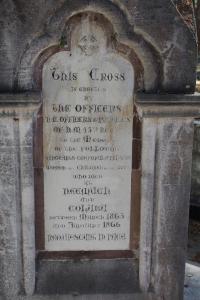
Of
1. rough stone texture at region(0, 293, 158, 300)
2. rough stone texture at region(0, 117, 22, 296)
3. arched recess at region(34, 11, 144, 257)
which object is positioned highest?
arched recess at region(34, 11, 144, 257)

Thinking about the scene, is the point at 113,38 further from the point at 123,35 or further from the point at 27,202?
the point at 27,202

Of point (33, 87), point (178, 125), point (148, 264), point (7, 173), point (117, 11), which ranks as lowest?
point (148, 264)

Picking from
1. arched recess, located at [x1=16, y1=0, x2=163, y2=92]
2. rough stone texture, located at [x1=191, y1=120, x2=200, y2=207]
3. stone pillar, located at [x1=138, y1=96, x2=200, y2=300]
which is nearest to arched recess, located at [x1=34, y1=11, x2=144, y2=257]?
arched recess, located at [x1=16, y1=0, x2=163, y2=92]

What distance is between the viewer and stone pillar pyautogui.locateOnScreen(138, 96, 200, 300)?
397cm

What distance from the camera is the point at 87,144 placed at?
4.07m

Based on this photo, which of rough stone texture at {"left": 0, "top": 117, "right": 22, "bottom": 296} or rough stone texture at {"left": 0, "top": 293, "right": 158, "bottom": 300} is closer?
rough stone texture at {"left": 0, "top": 117, "right": 22, "bottom": 296}

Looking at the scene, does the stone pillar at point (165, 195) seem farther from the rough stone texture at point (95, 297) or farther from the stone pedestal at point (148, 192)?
the rough stone texture at point (95, 297)

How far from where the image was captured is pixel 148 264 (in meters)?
4.34

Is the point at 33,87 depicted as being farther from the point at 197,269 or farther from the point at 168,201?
the point at 197,269

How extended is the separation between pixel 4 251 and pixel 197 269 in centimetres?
234

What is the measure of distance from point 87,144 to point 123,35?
981 millimetres

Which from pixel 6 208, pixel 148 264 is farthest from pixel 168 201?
pixel 6 208

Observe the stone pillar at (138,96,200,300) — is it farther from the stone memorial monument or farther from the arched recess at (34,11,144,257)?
the arched recess at (34,11,144,257)

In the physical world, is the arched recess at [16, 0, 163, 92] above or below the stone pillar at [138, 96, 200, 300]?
above
